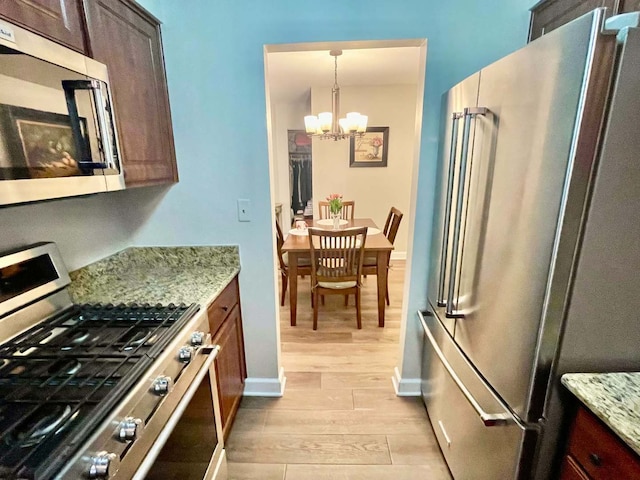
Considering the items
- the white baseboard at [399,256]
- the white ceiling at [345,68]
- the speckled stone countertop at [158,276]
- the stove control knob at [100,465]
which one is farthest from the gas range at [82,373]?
the white baseboard at [399,256]

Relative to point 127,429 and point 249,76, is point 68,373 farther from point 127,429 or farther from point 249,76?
point 249,76

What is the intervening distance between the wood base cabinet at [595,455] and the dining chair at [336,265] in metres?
1.81

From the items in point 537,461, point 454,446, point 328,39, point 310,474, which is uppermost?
point 328,39

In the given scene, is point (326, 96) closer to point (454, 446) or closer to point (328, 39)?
point (328, 39)

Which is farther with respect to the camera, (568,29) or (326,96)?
(326,96)

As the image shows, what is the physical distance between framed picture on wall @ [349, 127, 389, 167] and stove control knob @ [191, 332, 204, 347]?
3.71m

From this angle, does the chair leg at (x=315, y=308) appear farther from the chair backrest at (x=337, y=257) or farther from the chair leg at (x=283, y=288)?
the chair leg at (x=283, y=288)

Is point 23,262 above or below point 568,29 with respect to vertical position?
below

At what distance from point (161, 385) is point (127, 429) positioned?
0.16 meters

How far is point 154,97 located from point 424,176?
142cm

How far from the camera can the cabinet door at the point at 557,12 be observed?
1073 millimetres

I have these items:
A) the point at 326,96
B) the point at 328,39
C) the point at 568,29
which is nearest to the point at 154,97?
the point at 328,39

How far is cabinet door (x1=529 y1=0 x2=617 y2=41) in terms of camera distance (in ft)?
3.52

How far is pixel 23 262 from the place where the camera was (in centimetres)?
118
